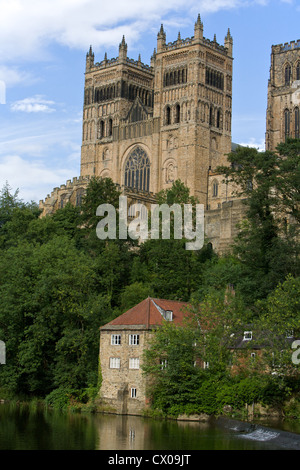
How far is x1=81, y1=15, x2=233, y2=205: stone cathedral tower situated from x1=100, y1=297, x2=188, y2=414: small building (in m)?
47.6

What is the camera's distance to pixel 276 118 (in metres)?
114

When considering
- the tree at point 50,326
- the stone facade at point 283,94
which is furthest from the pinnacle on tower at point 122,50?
the tree at point 50,326

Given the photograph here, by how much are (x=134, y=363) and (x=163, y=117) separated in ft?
203

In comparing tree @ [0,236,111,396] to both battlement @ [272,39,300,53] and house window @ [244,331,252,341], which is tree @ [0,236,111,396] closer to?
house window @ [244,331,252,341]

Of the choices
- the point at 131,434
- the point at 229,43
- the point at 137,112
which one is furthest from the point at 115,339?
the point at 229,43

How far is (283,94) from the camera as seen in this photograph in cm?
11306

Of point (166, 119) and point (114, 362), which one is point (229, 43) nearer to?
point (166, 119)

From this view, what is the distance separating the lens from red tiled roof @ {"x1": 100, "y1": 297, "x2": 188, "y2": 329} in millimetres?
52094

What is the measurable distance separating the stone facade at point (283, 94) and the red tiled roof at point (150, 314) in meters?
60.6

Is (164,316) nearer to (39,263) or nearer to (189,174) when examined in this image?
(39,263)

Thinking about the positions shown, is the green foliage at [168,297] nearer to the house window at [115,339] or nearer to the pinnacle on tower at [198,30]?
the house window at [115,339]

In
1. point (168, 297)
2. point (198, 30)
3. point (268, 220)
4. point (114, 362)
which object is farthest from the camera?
point (198, 30)
